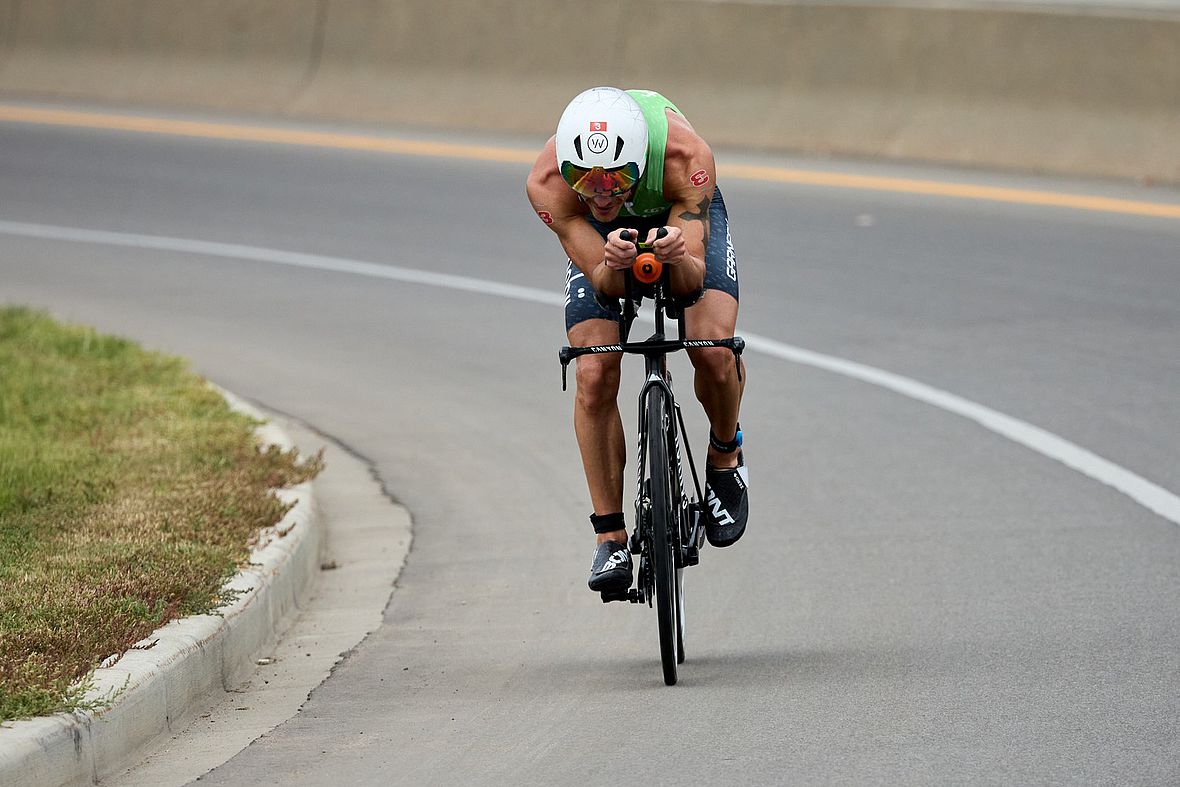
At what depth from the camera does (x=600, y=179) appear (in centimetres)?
589

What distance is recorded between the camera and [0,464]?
815 centimetres

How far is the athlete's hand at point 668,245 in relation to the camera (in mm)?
5836

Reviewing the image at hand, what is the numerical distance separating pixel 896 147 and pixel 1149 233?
360 cm

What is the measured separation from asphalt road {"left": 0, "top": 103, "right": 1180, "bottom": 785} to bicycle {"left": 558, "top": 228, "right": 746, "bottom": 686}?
0.28m

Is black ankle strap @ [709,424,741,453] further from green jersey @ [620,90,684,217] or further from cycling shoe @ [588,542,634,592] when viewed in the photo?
green jersey @ [620,90,684,217]

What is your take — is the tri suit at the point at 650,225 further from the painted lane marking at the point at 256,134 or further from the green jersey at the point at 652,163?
the painted lane marking at the point at 256,134

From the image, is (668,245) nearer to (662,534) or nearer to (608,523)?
(662,534)

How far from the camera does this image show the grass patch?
5.91 meters

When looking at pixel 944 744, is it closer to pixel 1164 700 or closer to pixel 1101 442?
pixel 1164 700

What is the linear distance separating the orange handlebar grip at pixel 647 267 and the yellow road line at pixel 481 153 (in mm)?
10194

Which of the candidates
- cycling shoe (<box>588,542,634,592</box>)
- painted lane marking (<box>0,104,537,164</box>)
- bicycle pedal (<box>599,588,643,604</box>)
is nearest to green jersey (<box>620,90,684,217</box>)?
cycling shoe (<box>588,542,634,592</box>)

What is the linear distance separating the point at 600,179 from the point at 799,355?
19.3 feet

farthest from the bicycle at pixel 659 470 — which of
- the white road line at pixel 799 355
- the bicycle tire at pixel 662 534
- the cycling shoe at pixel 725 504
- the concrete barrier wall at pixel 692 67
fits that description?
the concrete barrier wall at pixel 692 67

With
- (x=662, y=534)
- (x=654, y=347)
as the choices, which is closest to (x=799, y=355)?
(x=654, y=347)
